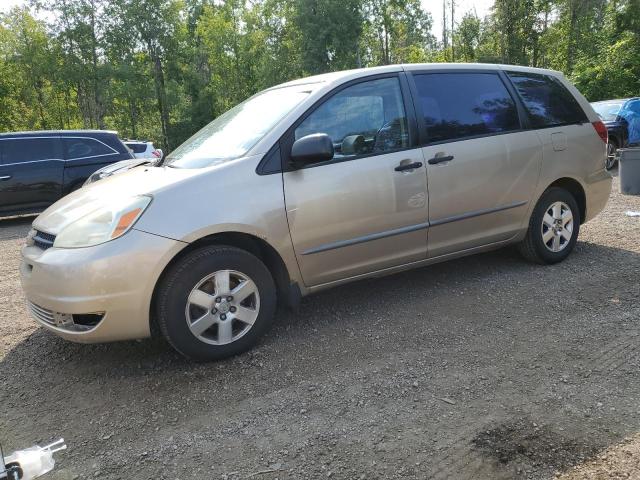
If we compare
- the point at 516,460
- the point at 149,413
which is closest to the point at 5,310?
the point at 149,413

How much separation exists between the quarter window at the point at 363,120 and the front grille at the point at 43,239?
1.70m

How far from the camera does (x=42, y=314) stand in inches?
130

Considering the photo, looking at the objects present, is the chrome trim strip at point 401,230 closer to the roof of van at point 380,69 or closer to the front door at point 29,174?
the roof of van at point 380,69

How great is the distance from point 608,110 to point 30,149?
13926 millimetres

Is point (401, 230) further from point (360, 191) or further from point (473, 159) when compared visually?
point (473, 159)

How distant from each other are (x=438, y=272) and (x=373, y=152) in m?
1.63

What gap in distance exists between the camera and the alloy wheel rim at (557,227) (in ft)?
16.1

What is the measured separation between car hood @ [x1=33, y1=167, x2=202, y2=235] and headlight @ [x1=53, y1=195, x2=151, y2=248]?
0.06 m

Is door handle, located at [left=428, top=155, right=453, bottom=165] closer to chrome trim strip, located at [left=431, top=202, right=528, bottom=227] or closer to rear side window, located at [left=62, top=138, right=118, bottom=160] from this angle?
chrome trim strip, located at [left=431, top=202, right=528, bottom=227]

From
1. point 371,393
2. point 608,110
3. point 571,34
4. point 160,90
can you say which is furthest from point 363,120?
point 571,34

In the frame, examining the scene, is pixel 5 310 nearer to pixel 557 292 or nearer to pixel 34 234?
pixel 34 234

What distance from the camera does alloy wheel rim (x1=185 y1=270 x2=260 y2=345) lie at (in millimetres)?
3250

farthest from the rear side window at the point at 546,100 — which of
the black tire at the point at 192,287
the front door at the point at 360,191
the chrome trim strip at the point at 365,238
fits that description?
the black tire at the point at 192,287

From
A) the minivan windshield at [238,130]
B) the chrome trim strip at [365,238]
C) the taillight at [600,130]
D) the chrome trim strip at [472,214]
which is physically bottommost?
the chrome trim strip at [365,238]
